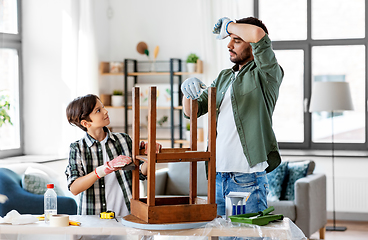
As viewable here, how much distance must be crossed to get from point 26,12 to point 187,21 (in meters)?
1.74

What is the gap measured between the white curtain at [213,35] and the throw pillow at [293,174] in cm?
126

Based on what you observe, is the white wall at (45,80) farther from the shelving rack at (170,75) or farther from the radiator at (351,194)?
the radiator at (351,194)

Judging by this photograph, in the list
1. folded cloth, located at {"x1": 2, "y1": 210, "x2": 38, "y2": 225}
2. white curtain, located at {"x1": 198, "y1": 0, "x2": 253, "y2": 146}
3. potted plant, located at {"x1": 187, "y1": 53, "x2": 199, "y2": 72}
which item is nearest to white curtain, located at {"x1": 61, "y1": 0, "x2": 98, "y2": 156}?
potted plant, located at {"x1": 187, "y1": 53, "x2": 199, "y2": 72}

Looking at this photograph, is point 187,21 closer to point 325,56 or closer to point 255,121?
point 325,56

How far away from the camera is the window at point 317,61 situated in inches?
189

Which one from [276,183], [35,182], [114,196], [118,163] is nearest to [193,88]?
[118,163]

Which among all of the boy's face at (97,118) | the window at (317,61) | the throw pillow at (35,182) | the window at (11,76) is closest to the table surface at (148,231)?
the boy's face at (97,118)

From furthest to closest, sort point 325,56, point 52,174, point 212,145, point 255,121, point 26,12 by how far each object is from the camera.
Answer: point 325,56
point 26,12
point 52,174
point 255,121
point 212,145

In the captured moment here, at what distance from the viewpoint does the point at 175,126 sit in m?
5.08

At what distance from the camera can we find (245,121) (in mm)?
1794

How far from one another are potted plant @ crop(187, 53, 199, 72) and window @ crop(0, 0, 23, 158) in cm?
171

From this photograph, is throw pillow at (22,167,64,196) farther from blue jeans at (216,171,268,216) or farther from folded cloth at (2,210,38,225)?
blue jeans at (216,171,268,216)

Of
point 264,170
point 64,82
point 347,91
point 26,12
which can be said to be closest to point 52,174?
point 64,82

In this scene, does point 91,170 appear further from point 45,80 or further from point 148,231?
point 45,80
